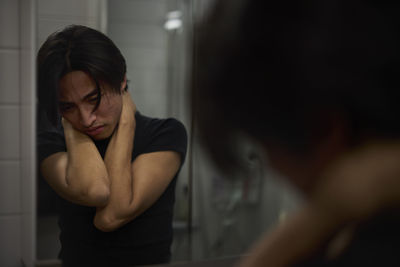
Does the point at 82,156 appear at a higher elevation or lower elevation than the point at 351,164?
lower

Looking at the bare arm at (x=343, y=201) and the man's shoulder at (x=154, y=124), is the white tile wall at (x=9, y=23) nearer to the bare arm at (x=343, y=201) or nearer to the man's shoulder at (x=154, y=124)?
the man's shoulder at (x=154, y=124)

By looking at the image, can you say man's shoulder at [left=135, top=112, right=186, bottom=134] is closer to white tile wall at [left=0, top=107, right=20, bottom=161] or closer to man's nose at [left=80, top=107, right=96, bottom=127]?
man's nose at [left=80, top=107, right=96, bottom=127]

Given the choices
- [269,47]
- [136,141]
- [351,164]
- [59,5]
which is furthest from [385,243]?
[59,5]

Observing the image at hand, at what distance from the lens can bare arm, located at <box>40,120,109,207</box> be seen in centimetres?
80

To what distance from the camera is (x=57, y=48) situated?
0.79 meters

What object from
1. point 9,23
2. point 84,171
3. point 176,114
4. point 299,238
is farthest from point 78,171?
point 299,238

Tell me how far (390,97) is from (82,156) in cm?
63

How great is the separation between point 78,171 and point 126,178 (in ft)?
0.30

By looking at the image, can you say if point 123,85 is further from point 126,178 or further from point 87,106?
point 126,178

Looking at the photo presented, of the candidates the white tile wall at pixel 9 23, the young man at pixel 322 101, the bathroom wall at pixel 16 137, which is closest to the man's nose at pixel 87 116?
the bathroom wall at pixel 16 137

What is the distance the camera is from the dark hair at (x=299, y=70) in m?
0.29

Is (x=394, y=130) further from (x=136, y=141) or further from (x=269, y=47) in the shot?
(x=136, y=141)

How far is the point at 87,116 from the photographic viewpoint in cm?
79

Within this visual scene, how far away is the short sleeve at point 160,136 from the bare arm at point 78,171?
0.29ft
